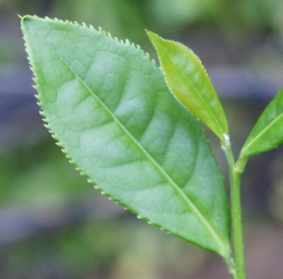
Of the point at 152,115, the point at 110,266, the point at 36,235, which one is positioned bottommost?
the point at 110,266

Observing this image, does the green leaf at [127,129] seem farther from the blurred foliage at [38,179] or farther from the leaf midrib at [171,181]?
the blurred foliage at [38,179]

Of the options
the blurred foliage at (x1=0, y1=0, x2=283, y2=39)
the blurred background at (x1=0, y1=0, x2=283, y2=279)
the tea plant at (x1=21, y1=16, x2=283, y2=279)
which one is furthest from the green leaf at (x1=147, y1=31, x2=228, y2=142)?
the blurred foliage at (x1=0, y1=0, x2=283, y2=39)

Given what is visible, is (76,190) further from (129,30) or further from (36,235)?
(129,30)

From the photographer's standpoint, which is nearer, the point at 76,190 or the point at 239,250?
the point at 239,250

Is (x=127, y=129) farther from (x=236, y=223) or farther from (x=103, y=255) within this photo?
(x=103, y=255)

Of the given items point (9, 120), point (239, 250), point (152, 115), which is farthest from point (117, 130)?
point (9, 120)

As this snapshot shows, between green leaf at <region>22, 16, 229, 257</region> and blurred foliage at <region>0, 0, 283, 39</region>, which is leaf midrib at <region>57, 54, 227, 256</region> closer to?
green leaf at <region>22, 16, 229, 257</region>
